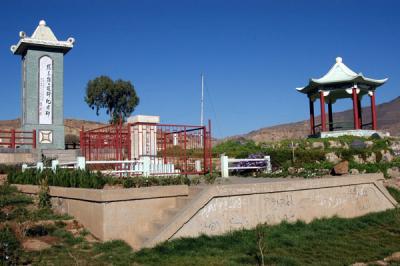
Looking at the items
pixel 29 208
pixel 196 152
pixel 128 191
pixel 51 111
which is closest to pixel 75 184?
pixel 29 208

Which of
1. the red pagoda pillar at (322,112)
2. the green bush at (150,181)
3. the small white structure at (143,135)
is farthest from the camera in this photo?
the red pagoda pillar at (322,112)

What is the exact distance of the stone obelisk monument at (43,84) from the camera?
70.2 ft

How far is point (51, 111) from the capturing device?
71.7 ft

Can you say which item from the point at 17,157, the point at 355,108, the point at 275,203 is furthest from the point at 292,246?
the point at 355,108

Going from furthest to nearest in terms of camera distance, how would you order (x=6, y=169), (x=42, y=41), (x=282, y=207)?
(x=42, y=41)
(x=6, y=169)
(x=282, y=207)

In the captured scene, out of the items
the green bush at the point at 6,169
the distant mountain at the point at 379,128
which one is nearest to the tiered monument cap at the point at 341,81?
→ the distant mountain at the point at 379,128

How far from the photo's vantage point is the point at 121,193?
840 centimetres

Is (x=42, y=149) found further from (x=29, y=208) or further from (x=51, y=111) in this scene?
(x=29, y=208)

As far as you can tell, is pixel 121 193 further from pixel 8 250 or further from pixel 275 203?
pixel 275 203

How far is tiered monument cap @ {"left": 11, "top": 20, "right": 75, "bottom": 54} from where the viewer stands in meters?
21.5

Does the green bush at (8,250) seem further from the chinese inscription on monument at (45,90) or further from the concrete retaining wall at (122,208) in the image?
the chinese inscription on monument at (45,90)

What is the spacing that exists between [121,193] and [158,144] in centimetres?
564

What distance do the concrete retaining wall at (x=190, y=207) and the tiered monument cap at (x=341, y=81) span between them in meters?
13.4

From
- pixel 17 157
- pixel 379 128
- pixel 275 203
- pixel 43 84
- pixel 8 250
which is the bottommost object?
pixel 8 250
